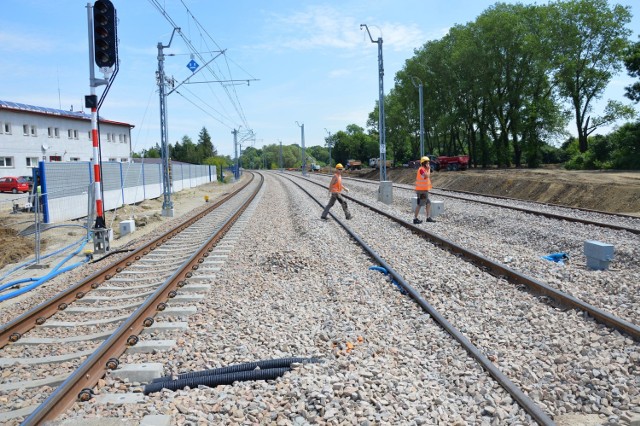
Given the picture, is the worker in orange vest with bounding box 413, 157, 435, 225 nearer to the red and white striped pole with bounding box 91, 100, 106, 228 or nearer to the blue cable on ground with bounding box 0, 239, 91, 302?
the red and white striped pole with bounding box 91, 100, 106, 228

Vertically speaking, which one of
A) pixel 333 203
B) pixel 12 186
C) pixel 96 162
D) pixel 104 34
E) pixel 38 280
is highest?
pixel 104 34

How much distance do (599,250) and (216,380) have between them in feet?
23.0

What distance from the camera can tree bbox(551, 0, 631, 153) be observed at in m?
46.4

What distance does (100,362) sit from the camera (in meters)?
4.84

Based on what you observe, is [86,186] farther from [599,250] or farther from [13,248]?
[599,250]

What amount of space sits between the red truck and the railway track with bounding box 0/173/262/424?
1774 inches

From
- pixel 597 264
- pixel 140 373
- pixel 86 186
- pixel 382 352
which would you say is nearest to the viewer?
pixel 140 373

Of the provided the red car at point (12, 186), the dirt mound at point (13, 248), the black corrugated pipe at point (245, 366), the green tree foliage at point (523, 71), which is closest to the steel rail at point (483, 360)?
the black corrugated pipe at point (245, 366)

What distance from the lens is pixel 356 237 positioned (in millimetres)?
12531

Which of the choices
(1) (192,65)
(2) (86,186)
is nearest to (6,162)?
(2) (86,186)

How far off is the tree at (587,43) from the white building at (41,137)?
4190 centimetres

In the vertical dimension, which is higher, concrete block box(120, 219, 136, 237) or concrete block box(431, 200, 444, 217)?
concrete block box(431, 200, 444, 217)

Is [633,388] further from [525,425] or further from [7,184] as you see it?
[7,184]

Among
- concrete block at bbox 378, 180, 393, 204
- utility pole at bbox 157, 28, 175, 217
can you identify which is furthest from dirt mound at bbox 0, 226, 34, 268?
concrete block at bbox 378, 180, 393, 204
